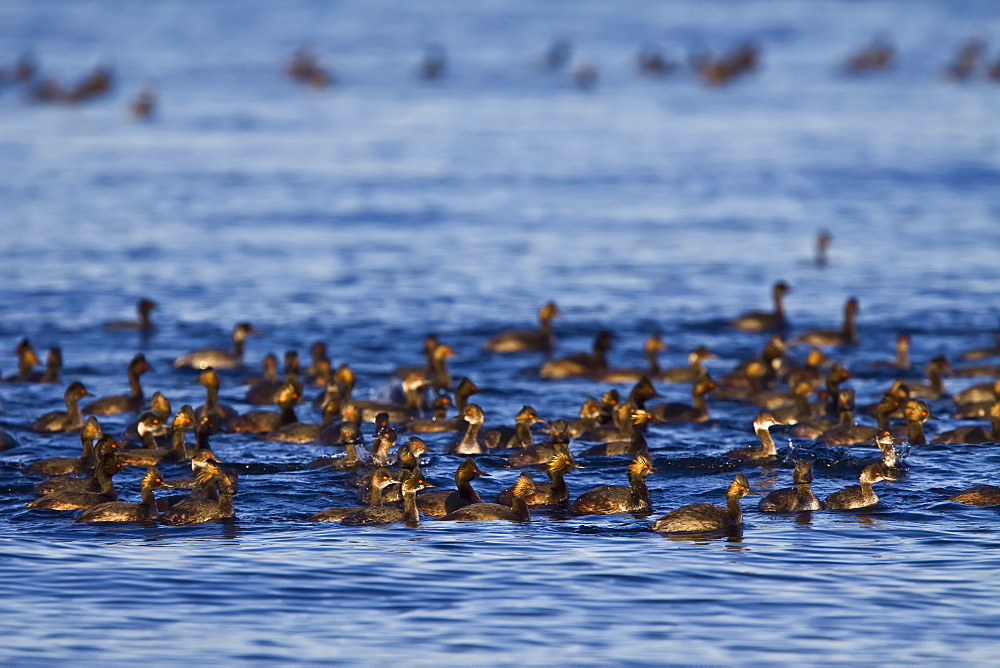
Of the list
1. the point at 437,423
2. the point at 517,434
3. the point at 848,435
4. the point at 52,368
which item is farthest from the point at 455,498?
the point at 52,368

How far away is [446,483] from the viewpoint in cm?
1644

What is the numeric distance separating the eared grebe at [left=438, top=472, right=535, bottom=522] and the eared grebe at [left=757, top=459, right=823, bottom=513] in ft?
7.64

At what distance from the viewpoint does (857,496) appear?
1516 cm

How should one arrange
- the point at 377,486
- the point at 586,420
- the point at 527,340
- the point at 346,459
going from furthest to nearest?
the point at 527,340 < the point at 586,420 < the point at 346,459 < the point at 377,486

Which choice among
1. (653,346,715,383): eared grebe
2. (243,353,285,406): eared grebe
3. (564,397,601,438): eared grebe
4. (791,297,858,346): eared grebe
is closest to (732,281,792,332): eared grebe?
(791,297,858,346): eared grebe

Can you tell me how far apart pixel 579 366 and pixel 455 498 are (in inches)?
297

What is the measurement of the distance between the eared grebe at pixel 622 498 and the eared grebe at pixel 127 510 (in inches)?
158

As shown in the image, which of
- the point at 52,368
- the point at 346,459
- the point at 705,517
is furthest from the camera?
the point at 52,368

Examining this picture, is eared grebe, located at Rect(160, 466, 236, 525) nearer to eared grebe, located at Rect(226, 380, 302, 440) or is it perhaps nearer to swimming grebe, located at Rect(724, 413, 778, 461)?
eared grebe, located at Rect(226, 380, 302, 440)

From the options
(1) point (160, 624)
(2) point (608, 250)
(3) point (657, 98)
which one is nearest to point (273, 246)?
(2) point (608, 250)

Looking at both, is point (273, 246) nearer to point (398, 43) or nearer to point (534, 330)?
point (534, 330)

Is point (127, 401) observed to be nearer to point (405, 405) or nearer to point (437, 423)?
point (405, 405)

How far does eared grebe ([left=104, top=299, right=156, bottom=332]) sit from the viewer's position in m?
25.0

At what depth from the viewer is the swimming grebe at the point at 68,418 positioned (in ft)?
60.8
